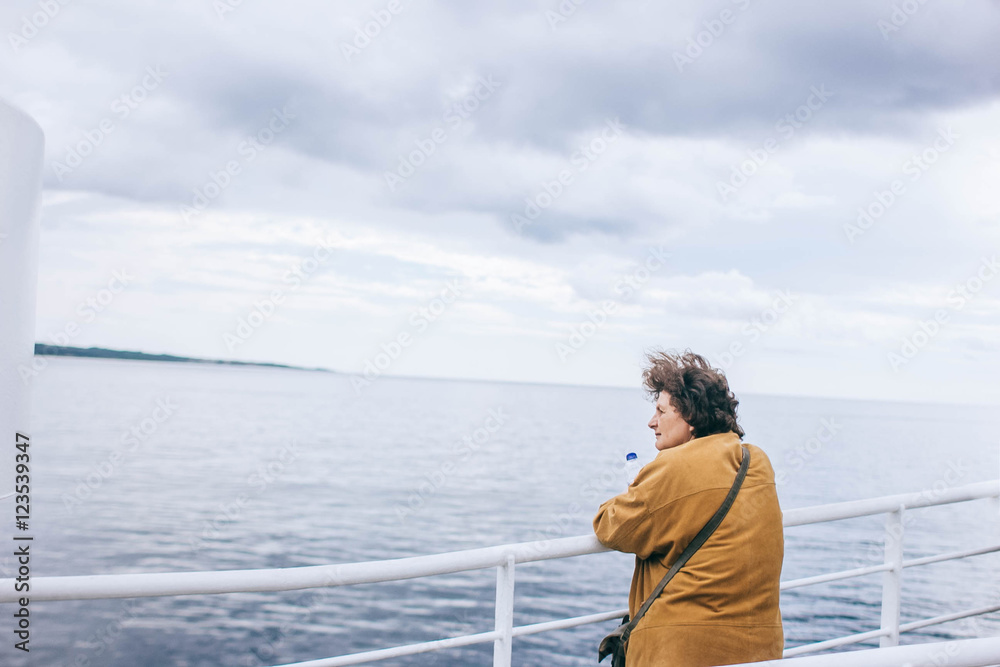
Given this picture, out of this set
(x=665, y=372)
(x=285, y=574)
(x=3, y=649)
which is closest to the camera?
(x=285, y=574)

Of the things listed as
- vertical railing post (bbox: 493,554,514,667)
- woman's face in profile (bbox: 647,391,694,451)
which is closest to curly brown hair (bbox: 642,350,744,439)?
woman's face in profile (bbox: 647,391,694,451)

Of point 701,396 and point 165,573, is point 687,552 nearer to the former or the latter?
point 701,396

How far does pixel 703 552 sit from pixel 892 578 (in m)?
1.48

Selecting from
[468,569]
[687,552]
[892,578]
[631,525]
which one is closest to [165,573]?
[468,569]

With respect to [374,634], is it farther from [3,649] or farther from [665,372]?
[665,372]

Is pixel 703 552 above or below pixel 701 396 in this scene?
below

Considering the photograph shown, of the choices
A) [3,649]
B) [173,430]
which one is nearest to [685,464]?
[3,649]

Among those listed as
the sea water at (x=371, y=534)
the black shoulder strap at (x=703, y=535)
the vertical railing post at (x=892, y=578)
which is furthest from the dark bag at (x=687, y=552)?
the sea water at (x=371, y=534)

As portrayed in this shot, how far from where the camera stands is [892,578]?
3053 mm

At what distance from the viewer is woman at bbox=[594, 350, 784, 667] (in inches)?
80.1

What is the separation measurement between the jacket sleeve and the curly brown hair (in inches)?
12.2

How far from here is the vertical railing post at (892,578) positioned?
9.90ft

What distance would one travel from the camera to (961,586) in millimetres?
15656

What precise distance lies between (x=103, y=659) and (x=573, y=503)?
1681 centimetres
